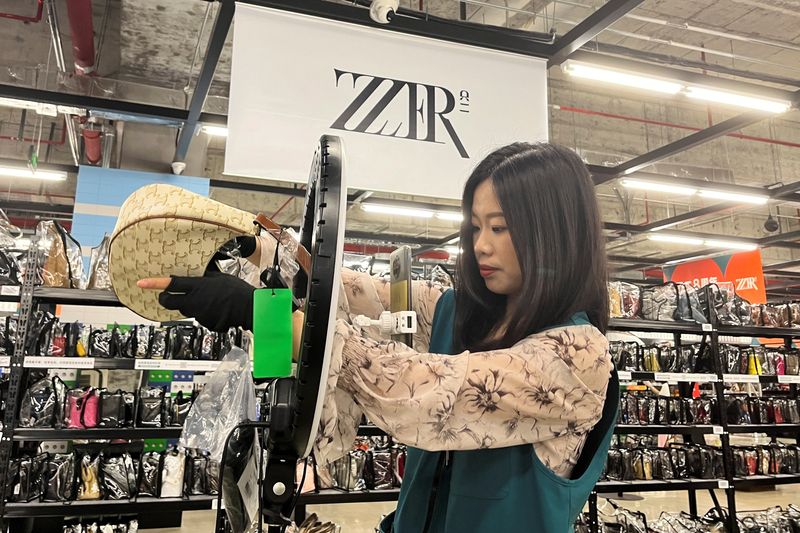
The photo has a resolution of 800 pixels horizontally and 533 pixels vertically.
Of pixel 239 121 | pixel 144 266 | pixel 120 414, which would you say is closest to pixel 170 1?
pixel 239 121

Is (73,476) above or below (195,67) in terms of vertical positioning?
below

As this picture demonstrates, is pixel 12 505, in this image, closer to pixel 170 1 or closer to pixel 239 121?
pixel 239 121

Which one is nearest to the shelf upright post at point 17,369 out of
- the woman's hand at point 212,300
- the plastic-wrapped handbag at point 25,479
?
the plastic-wrapped handbag at point 25,479

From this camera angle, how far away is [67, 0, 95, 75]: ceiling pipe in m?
4.90

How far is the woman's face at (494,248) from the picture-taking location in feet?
3.34

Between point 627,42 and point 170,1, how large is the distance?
5.67 metres

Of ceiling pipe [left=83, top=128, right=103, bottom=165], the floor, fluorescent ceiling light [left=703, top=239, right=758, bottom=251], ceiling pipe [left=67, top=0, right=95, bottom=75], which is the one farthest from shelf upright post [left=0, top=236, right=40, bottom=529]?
fluorescent ceiling light [left=703, top=239, right=758, bottom=251]

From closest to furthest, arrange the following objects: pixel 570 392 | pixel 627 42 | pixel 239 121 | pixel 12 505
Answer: pixel 570 392, pixel 239 121, pixel 12 505, pixel 627 42

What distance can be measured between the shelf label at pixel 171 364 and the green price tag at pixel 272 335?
9.79ft

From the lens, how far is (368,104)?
3051 millimetres

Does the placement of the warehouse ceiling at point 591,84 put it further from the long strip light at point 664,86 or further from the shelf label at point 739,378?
the shelf label at point 739,378

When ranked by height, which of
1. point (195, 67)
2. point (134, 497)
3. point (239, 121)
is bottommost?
point (134, 497)

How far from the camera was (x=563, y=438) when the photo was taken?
0.92m

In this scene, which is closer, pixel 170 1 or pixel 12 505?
pixel 12 505
